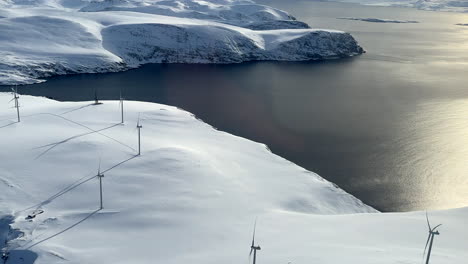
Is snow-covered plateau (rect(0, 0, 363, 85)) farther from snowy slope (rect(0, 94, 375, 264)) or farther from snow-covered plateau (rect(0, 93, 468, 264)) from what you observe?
snow-covered plateau (rect(0, 93, 468, 264))

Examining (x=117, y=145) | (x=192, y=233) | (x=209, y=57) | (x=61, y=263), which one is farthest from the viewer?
(x=209, y=57)

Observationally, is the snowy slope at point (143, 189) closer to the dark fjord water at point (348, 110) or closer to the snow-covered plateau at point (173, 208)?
the snow-covered plateau at point (173, 208)

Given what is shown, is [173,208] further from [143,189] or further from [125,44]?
[125,44]

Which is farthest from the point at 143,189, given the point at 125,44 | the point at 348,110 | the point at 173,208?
the point at 125,44

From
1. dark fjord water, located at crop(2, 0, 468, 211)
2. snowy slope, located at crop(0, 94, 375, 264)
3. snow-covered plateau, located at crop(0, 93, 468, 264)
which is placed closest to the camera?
snow-covered plateau, located at crop(0, 93, 468, 264)

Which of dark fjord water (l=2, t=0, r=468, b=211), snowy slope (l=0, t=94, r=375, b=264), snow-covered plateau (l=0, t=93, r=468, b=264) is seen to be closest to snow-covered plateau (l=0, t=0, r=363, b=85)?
dark fjord water (l=2, t=0, r=468, b=211)

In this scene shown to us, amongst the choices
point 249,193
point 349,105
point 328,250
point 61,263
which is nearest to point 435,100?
point 349,105

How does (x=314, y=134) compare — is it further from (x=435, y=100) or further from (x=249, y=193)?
(x=435, y=100)
